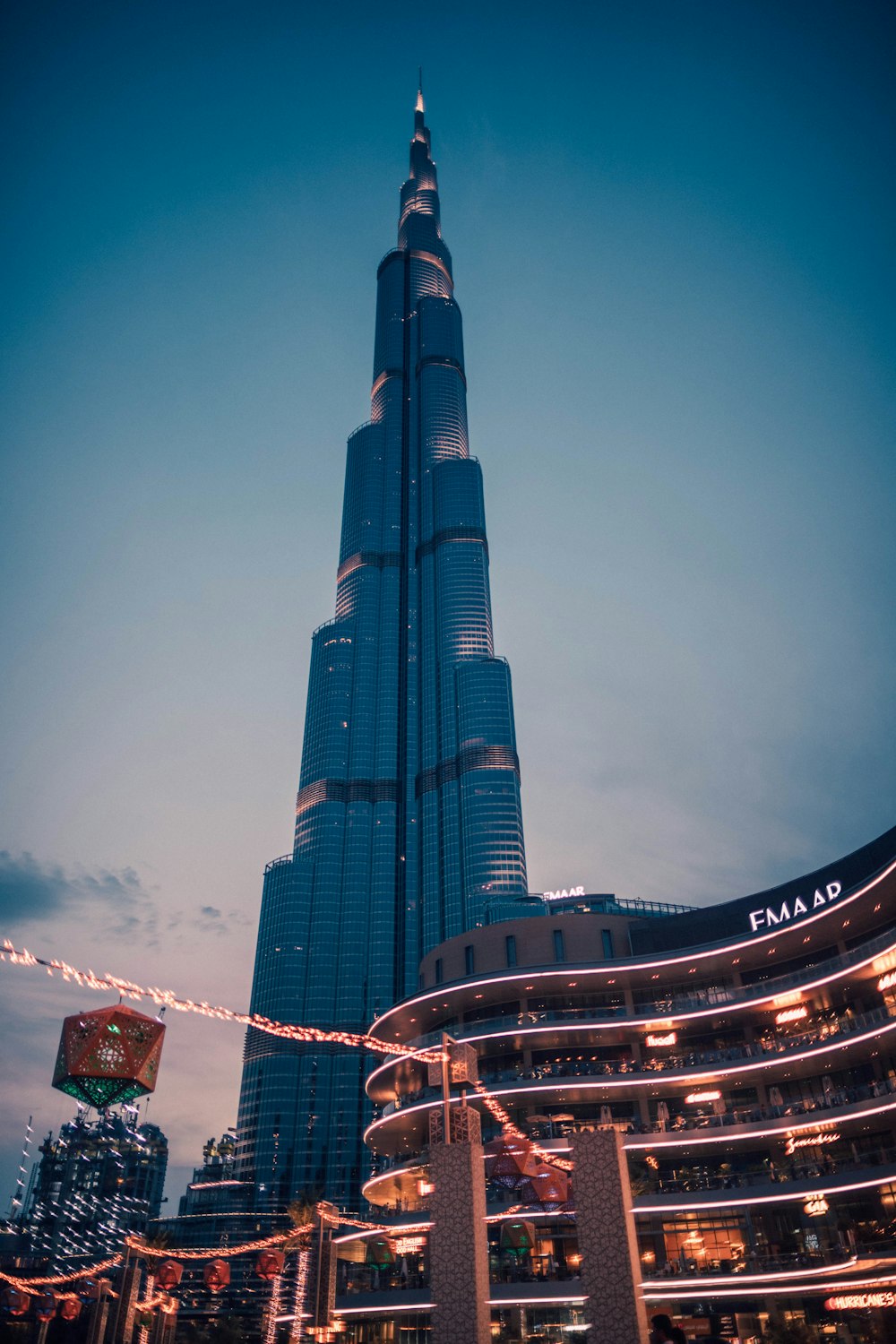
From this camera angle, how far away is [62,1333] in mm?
72125

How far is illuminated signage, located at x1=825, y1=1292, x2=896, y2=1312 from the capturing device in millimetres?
36656

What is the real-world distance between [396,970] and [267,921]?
92.2ft

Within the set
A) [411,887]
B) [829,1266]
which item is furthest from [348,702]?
[829,1266]

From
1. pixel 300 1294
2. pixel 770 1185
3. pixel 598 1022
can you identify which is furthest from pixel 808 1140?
pixel 300 1294

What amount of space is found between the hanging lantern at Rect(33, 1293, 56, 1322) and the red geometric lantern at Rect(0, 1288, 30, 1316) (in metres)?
1.66

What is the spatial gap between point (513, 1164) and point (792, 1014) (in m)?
30.1

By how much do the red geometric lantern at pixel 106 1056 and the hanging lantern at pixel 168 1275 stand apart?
16733mm

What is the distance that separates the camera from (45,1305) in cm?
3975

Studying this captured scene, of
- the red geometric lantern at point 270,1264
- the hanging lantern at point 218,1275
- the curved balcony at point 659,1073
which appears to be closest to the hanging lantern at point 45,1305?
the hanging lantern at point 218,1275

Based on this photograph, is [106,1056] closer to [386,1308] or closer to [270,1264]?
[270,1264]

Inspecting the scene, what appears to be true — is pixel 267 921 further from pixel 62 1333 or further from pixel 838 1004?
pixel 838 1004

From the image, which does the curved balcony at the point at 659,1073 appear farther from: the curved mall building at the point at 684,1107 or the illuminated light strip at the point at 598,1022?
the illuminated light strip at the point at 598,1022

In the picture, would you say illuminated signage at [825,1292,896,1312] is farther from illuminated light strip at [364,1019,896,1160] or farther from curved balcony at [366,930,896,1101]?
curved balcony at [366,930,896,1101]

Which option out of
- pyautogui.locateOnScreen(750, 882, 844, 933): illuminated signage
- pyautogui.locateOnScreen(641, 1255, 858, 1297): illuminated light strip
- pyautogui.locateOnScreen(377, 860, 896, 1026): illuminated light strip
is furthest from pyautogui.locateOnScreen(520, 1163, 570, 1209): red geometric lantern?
pyautogui.locateOnScreen(750, 882, 844, 933): illuminated signage
